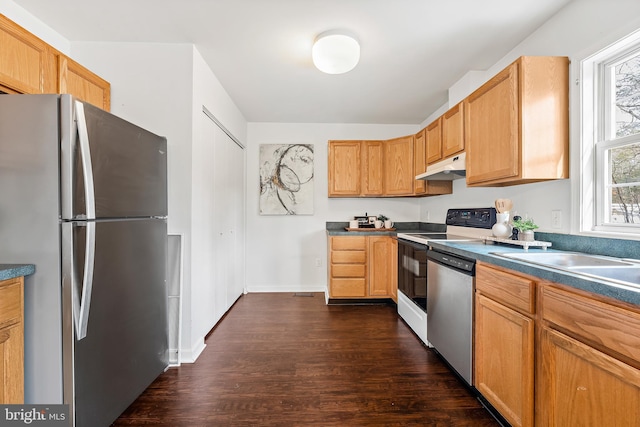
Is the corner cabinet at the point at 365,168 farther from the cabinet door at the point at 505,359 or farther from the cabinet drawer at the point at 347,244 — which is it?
the cabinet door at the point at 505,359

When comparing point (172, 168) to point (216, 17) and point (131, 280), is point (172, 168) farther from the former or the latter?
point (216, 17)

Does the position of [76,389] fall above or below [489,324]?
below

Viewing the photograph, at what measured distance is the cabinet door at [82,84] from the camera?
1.73m

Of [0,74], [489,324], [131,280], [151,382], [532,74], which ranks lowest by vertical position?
[151,382]

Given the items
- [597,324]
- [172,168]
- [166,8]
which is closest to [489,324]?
[597,324]

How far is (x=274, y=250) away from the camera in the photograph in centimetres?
401

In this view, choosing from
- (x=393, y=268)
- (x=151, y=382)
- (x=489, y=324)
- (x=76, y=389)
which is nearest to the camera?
(x=76, y=389)

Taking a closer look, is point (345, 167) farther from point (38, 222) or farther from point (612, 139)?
point (38, 222)

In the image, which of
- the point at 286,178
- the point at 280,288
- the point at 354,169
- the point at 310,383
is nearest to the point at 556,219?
the point at 310,383

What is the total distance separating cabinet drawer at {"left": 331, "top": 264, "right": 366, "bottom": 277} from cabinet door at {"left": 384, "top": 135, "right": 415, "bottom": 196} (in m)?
1.11

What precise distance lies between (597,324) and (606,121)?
4.26 feet

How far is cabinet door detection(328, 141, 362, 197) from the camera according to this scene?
3.79 meters

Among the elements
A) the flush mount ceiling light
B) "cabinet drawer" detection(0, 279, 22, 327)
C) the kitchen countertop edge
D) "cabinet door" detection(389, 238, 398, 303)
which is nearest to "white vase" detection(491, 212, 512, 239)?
the kitchen countertop edge

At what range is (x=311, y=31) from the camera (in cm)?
Result: 197
